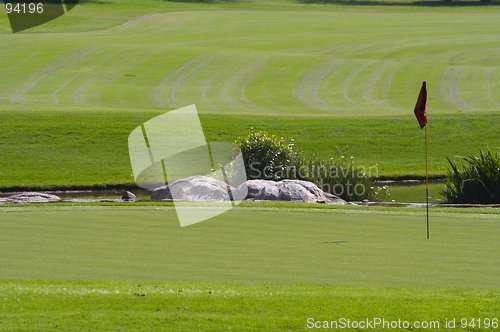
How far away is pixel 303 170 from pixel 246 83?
66.5 feet

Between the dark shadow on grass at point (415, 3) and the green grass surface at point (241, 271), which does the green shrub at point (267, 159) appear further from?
the dark shadow on grass at point (415, 3)

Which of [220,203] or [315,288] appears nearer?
[315,288]

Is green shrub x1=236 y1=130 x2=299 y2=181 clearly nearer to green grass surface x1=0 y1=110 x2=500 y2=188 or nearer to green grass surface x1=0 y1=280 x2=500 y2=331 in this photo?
green grass surface x1=0 y1=110 x2=500 y2=188

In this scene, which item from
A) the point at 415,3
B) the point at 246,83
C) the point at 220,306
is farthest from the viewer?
the point at 415,3

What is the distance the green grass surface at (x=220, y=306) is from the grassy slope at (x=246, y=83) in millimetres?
16239

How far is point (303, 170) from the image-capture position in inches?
867

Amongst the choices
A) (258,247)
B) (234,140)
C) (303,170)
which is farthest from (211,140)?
(258,247)

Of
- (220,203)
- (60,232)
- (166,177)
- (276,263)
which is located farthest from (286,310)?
(166,177)

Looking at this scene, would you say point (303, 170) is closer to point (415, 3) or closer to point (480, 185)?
point (480, 185)

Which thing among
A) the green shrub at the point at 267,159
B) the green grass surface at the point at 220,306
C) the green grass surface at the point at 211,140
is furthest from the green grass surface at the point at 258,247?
the green grass surface at the point at 211,140

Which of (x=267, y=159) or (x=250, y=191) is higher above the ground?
(x=250, y=191)

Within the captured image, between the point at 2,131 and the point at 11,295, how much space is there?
2044cm

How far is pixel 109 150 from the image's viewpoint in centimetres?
2822

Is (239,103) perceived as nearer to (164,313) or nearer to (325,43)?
(325,43)
